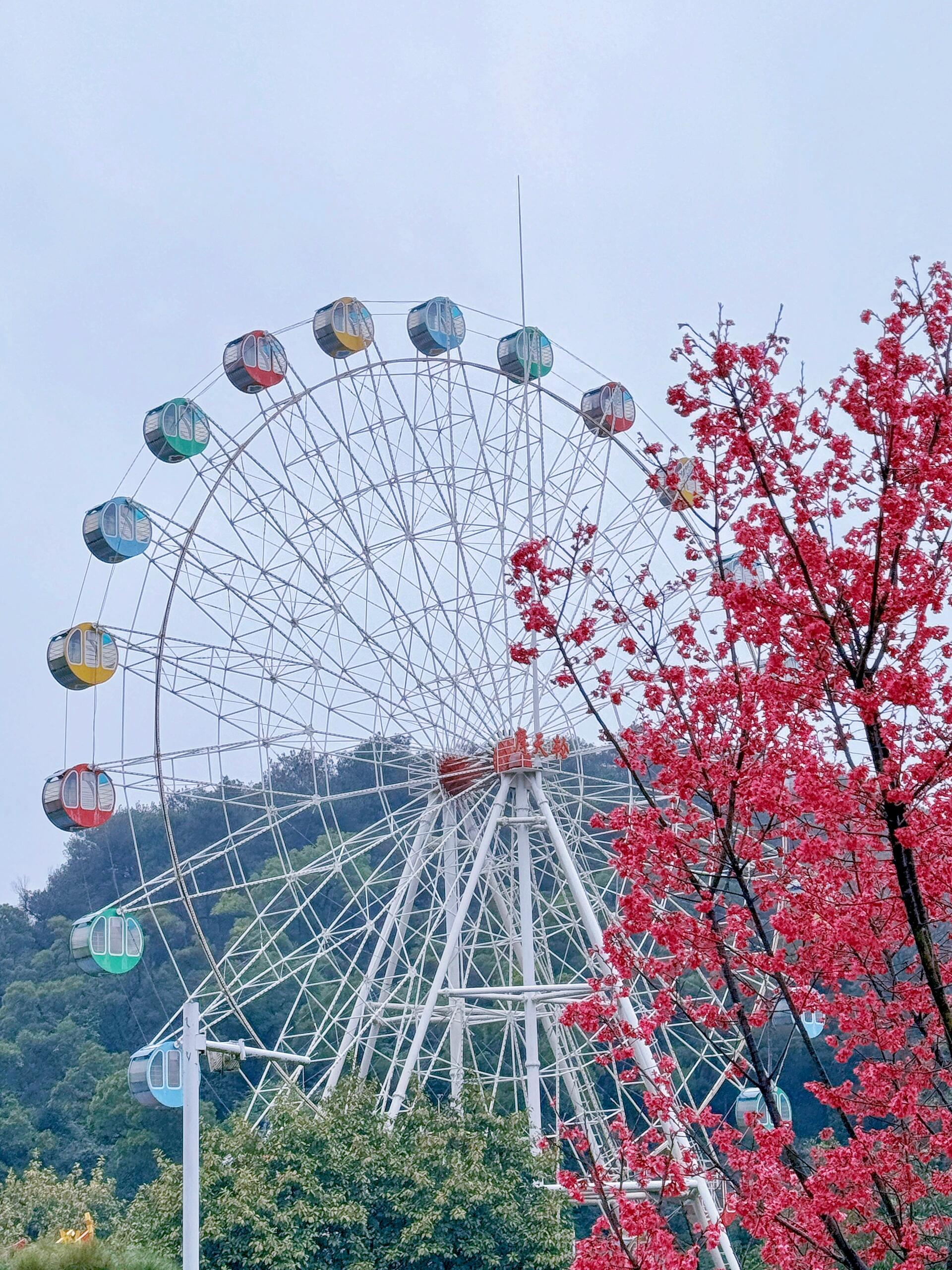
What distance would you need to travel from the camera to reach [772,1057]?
138 ft

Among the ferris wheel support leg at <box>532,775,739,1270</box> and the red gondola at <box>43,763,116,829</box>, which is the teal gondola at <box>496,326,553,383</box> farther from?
the red gondola at <box>43,763,116,829</box>

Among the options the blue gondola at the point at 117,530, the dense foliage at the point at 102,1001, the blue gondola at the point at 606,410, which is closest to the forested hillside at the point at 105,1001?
the dense foliage at the point at 102,1001

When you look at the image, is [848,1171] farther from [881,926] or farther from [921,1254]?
[881,926]

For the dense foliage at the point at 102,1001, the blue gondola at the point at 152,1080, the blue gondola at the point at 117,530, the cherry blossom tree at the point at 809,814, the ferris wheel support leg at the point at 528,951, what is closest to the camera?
the cherry blossom tree at the point at 809,814

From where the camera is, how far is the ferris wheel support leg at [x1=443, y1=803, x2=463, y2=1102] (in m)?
25.4

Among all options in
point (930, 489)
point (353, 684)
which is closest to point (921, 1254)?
point (930, 489)

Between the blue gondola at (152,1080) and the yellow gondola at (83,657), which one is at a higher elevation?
the yellow gondola at (83,657)

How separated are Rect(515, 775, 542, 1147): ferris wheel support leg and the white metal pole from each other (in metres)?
8.97

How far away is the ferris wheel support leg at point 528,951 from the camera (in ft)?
76.4

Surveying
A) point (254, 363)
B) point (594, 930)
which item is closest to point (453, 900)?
point (594, 930)

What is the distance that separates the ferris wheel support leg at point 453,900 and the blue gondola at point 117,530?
611 centimetres

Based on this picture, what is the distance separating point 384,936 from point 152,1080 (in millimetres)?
6222

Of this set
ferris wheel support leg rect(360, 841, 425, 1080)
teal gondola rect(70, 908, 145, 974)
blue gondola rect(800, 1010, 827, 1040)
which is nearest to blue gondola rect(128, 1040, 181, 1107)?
teal gondola rect(70, 908, 145, 974)

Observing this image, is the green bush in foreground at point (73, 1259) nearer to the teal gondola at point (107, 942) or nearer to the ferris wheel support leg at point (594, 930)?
the teal gondola at point (107, 942)
